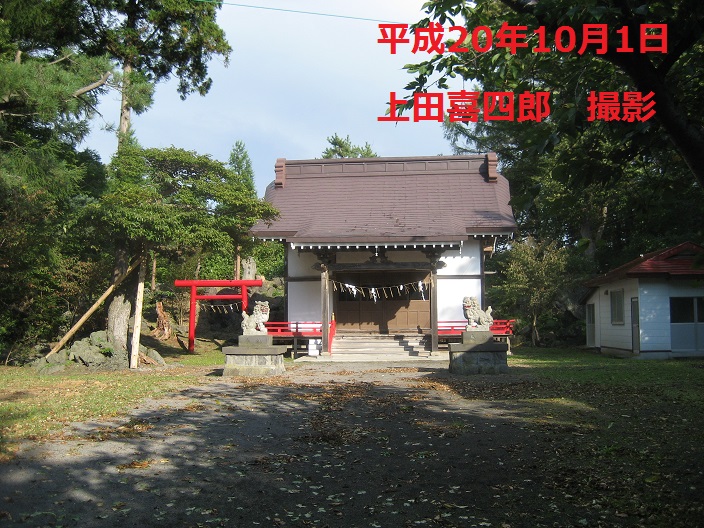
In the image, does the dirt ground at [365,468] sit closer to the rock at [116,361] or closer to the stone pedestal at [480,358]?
the stone pedestal at [480,358]

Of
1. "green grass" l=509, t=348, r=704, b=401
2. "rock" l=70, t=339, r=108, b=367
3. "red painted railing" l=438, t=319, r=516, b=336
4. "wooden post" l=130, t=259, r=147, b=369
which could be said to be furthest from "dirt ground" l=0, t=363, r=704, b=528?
"red painted railing" l=438, t=319, r=516, b=336

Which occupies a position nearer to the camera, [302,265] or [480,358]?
[480,358]

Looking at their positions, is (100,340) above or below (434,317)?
below

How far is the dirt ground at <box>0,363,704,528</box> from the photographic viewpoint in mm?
4246

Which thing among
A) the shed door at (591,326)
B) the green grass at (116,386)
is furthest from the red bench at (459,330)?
the shed door at (591,326)

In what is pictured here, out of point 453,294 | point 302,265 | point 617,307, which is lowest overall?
point 617,307

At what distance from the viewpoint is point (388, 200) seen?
22812mm

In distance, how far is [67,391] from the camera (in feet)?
33.1

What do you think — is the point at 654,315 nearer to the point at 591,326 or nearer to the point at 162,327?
the point at 591,326

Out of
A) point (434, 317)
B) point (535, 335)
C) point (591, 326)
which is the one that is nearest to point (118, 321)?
point (434, 317)

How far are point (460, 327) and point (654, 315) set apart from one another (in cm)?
586

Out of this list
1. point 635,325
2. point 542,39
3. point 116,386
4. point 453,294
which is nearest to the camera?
point 542,39

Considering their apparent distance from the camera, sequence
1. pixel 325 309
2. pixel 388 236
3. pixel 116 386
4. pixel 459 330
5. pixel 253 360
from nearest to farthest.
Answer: pixel 116 386 → pixel 253 360 → pixel 388 236 → pixel 325 309 → pixel 459 330

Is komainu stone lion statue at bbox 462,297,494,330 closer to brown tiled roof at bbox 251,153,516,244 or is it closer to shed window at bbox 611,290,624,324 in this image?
brown tiled roof at bbox 251,153,516,244
